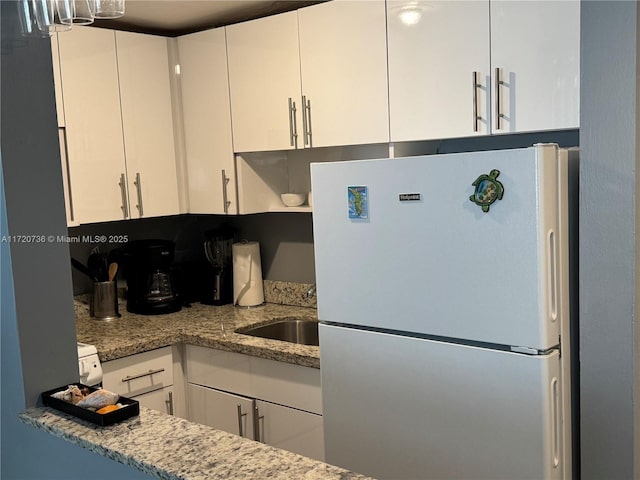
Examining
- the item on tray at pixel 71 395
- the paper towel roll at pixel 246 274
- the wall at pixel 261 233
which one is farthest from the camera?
the paper towel roll at pixel 246 274

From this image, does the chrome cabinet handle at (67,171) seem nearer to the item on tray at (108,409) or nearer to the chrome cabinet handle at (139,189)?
the chrome cabinet handle at (139,189)

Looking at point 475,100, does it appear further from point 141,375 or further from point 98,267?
point 98,267

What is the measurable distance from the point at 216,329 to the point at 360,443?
3.32 ft

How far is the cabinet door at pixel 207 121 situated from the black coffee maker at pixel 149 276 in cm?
26

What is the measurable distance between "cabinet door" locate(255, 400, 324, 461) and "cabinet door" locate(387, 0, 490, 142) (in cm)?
114

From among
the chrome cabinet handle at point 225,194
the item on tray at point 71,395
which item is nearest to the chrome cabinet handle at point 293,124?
the chrome cabinet handle at point 225,194

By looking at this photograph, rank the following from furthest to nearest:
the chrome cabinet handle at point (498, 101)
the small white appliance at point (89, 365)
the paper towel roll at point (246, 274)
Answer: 1. the paper towel roll at point (246, 274)
2. the small white appliance at point (89, 365)
3. the chrome cabinet handle at point (498, 101)

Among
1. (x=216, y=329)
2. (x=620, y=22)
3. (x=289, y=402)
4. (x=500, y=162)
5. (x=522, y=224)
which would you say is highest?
(x=620, y=22)

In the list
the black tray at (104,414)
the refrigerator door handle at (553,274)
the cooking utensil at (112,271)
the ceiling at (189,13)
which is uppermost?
the ceiling at (189,13)

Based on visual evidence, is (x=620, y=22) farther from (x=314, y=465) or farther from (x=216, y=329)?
(x=216, y=329)

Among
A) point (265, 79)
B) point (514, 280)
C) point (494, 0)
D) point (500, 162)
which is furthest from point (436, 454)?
point (265, 79)

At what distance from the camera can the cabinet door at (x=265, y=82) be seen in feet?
9.25

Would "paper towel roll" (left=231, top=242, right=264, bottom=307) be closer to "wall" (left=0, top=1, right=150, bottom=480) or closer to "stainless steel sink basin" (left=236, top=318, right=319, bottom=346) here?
"stainless steel sink basin" (left=236, top=318, right=319, bottom=346)

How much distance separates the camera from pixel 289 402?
2672 mm
